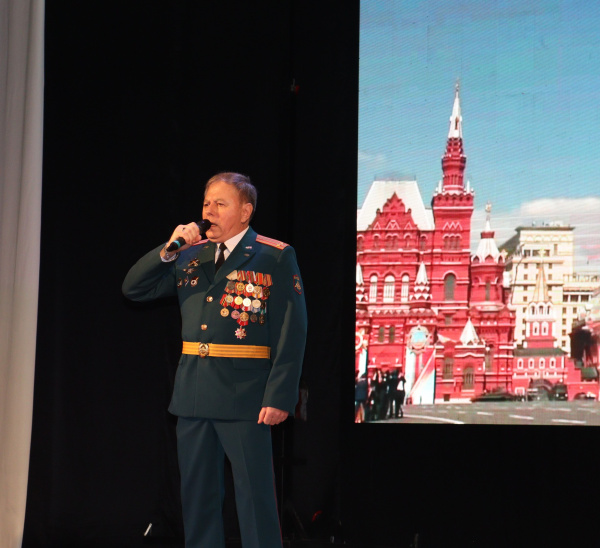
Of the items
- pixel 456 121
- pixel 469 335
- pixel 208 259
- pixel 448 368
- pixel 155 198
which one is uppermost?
pixel 456 121

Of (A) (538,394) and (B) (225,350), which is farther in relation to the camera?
(A) (538,394)

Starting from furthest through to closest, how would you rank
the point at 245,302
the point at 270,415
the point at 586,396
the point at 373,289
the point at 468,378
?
the point at 373,289, the point at 468,378, the point at 586,396, the point at 245,302, the point at 270,415

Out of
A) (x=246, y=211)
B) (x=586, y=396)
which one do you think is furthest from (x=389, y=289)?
(x=246, y=211)

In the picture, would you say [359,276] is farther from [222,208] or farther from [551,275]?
[222,208]

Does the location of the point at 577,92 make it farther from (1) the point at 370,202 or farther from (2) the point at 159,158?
(2) the point at 159,158

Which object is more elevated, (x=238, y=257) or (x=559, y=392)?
(x=238, y=257)

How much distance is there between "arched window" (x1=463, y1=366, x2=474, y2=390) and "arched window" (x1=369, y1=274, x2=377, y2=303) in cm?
48

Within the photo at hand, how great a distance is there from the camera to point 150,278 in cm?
254

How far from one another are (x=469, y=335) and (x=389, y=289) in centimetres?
38

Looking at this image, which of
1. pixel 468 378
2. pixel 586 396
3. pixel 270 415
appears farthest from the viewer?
pixel 468 378

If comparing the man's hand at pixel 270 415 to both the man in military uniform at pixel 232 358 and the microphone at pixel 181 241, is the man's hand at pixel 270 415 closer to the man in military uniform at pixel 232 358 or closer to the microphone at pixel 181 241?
the man in military uniform at pixel 232 358

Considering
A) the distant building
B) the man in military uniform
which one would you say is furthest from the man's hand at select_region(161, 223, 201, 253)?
the distant building

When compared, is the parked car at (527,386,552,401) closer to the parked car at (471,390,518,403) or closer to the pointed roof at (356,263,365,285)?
the parked car at (471,390,518,403)

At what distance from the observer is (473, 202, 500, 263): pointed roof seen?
11.0ft
